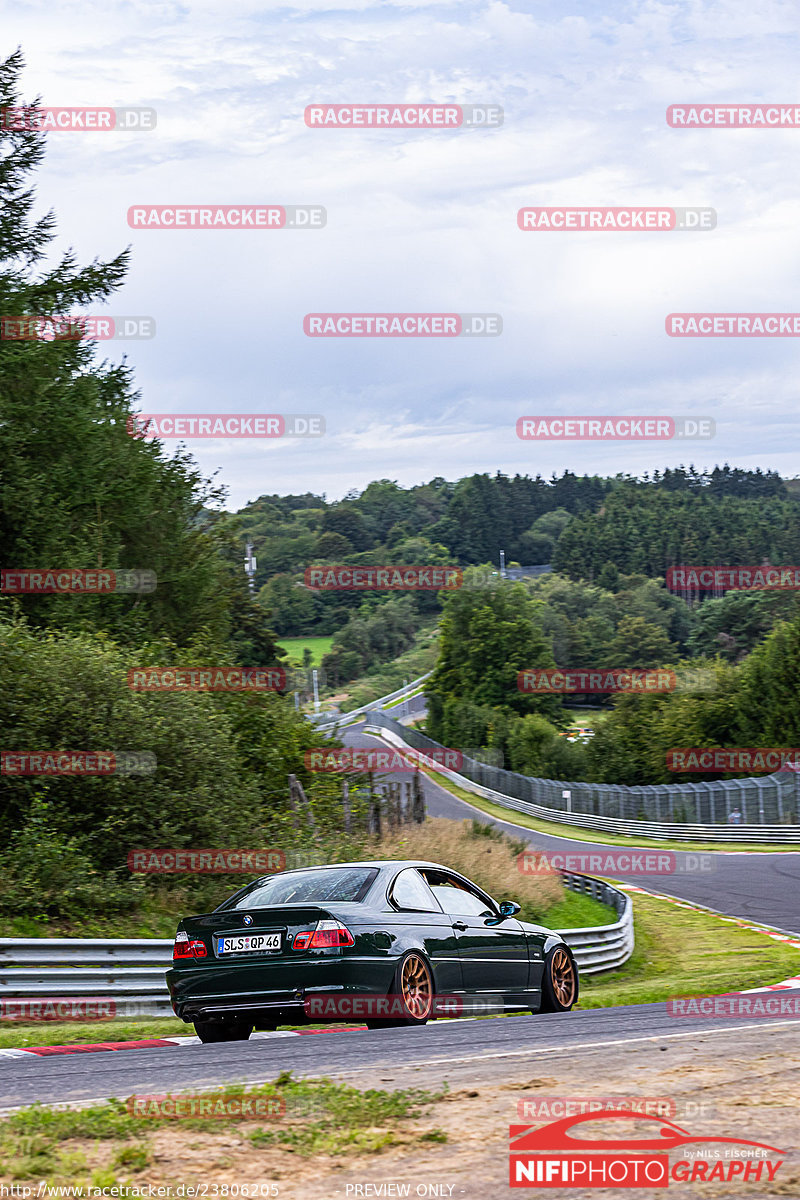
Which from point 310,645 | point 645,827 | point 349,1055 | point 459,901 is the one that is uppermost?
point 310,645

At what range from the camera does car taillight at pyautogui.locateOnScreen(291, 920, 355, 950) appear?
8.99 meters

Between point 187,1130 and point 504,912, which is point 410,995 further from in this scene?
point 187,1130

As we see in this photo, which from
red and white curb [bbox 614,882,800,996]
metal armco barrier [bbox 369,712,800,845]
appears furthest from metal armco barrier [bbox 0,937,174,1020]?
metal armco barrier [bbox 369,712,800,845]

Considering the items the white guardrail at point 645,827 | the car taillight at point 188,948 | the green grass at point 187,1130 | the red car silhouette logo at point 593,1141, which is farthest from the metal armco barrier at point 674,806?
the red car silhouette logo at point 593,1141

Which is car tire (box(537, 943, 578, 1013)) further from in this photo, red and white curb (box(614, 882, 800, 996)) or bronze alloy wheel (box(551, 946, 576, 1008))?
red and white curb (box(614, 882, 800, 996))

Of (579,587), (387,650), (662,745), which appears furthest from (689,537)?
(662,745)

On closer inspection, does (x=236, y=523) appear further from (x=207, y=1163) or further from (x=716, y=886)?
(x=207, y=1163)

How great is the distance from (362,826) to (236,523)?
14171mm

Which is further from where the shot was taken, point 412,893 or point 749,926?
point 749,926

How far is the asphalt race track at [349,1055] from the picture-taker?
6.68m

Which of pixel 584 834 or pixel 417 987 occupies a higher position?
pixel 417 987

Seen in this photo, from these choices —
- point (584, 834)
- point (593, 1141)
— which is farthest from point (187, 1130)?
point (584, 834)

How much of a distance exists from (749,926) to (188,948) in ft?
57.2

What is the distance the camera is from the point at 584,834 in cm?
5784
